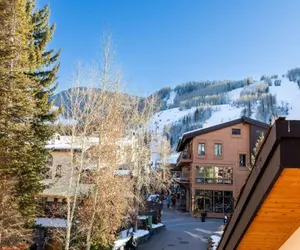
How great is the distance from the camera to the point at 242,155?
119 ft

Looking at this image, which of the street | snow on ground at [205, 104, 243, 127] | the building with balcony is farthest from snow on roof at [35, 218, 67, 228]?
snow on ground at [205, 104, 243, 127]

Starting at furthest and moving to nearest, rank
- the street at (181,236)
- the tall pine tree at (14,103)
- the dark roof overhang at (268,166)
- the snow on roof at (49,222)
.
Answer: the street at (181,236)
the snow on roof at (49,222)
the tall pine tree at (14,103)
the dark roof overhang at (268,166)

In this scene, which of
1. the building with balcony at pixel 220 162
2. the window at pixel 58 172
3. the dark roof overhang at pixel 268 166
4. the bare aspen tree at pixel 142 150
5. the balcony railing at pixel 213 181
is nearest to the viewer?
the dark roof overhang at pixel 268 166

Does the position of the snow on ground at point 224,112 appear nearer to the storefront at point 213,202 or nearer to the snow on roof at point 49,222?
the storefront at point 213,202

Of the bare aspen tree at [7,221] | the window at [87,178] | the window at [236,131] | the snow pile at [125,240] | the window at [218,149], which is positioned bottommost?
the snow pile at [125,240]

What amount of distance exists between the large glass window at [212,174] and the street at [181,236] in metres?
5.15

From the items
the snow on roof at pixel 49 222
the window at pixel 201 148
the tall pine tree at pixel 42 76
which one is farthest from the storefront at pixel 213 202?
the tall pine tree at pixel 42 76

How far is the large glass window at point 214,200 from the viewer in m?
34.8

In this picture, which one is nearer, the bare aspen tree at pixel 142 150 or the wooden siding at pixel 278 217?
the wooden siding at pixel 278 217

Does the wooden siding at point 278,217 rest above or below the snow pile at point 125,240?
above

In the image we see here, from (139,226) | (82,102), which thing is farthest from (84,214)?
(139,226)

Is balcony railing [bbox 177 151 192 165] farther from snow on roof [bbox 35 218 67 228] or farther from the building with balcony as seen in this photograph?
snow on roof [bbox 35 218 67 228]

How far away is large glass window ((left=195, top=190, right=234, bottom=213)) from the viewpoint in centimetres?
3484

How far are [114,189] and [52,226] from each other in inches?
189
